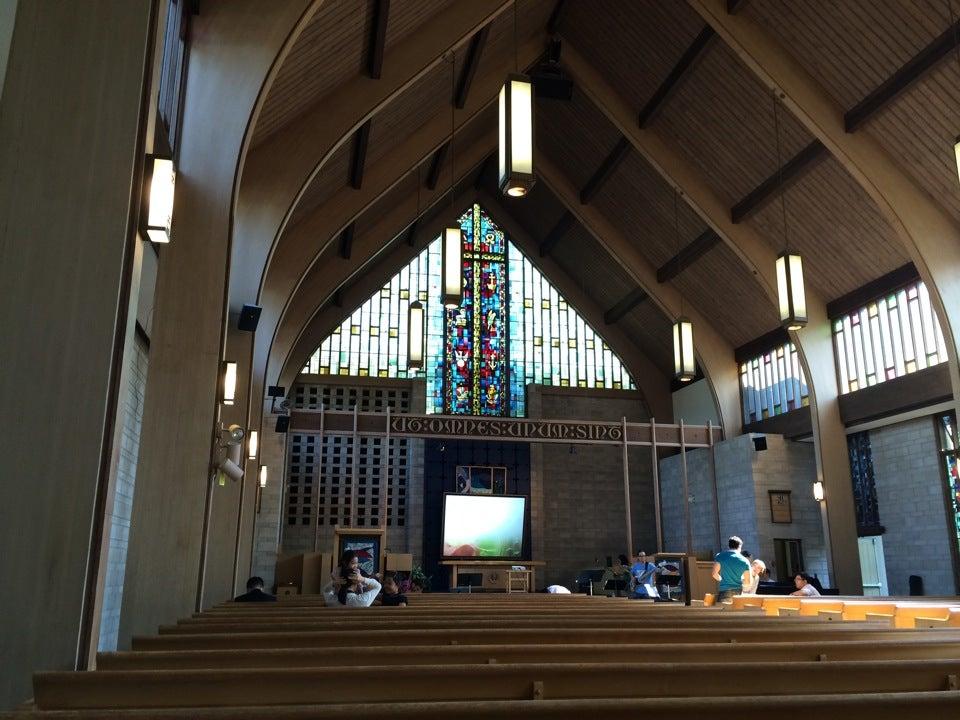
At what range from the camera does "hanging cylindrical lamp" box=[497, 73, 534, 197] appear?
5.50 metres

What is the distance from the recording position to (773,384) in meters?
16.7

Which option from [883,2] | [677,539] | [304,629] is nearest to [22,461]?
[304,629]

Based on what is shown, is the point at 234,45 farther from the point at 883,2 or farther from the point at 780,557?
the point at 780,557

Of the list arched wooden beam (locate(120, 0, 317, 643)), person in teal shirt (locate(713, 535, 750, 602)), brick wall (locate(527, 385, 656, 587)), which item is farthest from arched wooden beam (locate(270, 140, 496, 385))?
person in teal shirt (locate(713, 535, 750, 602))

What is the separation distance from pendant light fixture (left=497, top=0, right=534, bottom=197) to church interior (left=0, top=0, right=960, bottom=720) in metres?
0.07

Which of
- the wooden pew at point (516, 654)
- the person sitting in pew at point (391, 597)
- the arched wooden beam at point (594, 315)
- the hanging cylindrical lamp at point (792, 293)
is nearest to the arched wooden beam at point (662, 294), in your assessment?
the arched wooden beam at point (594, 315)

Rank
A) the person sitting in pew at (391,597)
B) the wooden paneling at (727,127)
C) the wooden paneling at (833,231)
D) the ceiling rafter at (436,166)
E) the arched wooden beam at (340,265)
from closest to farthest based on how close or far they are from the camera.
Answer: the person sitting in pew at (391,597), the wooden paneling at (727,127), the wooden paneling at (833,231), the arched wooden beam at (340,265), the ceiling rafter at (436,166)

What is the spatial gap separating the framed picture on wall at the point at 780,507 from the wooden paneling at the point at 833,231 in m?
4.18

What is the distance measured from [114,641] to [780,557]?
503 inches

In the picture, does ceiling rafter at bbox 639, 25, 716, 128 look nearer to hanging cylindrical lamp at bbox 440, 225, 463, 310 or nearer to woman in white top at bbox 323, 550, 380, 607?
hanging cylindrical lamp at bbox 440, 225, 463, 310

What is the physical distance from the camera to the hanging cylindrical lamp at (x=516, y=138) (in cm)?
550

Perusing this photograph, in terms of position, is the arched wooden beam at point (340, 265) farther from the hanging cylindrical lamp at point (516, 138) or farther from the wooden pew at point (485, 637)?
the wooden pew at point (485, 637)

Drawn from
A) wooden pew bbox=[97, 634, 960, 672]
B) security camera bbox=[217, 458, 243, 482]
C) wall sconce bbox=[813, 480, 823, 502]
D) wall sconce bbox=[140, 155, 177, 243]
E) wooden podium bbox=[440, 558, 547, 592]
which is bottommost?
wooden podium bbox=[440, 558, 547, 592]

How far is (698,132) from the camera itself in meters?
14.1
